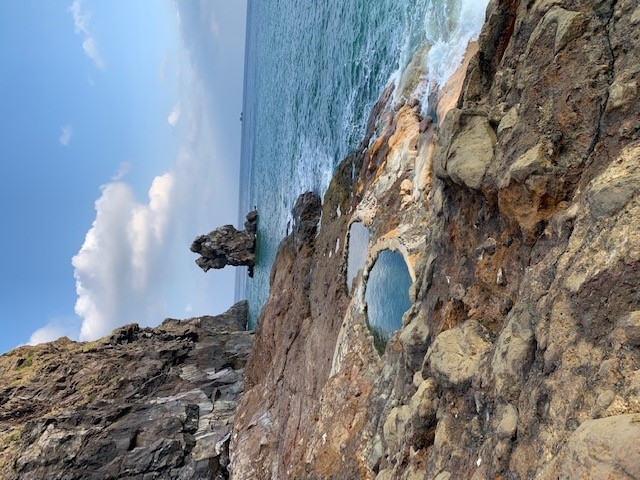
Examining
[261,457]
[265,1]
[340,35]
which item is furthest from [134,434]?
[265,1]

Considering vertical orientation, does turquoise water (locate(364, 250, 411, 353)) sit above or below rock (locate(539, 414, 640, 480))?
above

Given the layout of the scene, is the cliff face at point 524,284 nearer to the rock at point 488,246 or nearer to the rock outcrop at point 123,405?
the rock at point 488,246

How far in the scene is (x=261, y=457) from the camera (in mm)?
20859

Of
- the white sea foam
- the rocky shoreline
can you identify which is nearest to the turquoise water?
the rocky shoreline

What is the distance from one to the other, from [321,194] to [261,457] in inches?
697

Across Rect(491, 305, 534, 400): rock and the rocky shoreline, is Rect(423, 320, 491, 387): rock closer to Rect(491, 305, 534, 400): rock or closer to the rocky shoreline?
the rocky shoreline

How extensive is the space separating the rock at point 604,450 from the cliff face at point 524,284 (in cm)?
1

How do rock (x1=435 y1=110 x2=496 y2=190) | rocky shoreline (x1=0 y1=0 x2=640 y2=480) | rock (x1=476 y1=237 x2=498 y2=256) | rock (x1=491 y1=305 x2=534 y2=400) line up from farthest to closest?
rock (x1=435 y1=110 x2=496 y2=190) → rock (x1=476 y1=237 x2=498 y2=256) → rock (x1=491 y1=305 x2=534 y2=400) → rocky shoreline (x1=0 y1=0 x2=640 y2=480)

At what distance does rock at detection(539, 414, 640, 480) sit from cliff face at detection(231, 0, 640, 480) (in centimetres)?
1

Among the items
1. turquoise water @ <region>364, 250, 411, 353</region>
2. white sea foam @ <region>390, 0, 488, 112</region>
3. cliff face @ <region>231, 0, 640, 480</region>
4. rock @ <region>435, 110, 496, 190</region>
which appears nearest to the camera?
cliff face @ <region>231, 0, 640, 480</region>

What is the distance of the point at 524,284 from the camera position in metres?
6.75

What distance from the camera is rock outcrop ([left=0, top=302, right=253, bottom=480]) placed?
84.3ft

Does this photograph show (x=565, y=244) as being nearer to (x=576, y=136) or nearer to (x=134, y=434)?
(x=576, y=136)

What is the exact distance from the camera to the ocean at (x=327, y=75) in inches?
777
